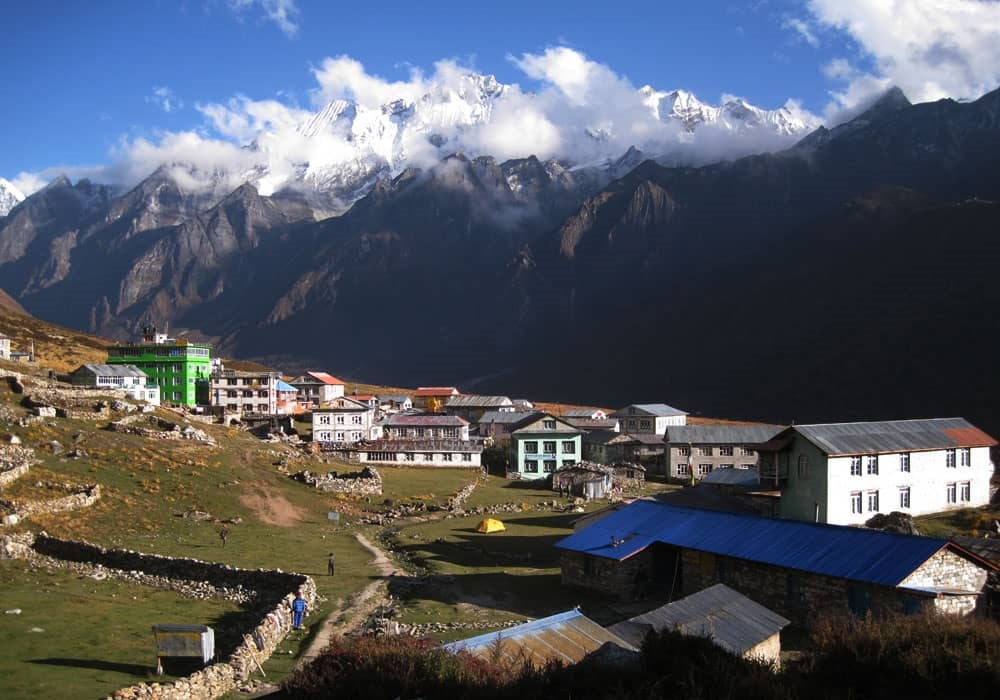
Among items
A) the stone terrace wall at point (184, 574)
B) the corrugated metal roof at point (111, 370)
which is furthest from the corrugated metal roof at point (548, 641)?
the corrugated metal roof at point (111, 370)

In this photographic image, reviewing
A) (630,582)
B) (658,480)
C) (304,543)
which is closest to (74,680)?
(630,582)

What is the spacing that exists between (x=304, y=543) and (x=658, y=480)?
46443 millimetres

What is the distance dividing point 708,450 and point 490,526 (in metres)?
39.5

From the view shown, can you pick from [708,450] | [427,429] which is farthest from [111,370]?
[708,450]

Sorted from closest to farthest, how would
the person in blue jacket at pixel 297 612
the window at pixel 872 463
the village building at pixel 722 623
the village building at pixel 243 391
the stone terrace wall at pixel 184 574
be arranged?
1. the village building at pixel 722 623
2. the person in blue jacket at pixel 297 612
3. the stone terrace wall at pixel 184 574
4. the window at pixel 872 463
5. the village building at pixel 243 391

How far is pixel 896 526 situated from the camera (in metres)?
40.5

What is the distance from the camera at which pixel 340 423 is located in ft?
291

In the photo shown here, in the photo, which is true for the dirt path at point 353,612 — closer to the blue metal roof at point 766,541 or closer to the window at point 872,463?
the blue metal roof at point 766,541

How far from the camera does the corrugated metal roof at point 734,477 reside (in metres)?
54.2

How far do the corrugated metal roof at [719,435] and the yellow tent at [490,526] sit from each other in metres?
37.5

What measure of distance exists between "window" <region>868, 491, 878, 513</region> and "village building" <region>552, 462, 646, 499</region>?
1007 inches

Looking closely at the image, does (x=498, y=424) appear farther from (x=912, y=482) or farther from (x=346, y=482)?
(x=912, y=482)

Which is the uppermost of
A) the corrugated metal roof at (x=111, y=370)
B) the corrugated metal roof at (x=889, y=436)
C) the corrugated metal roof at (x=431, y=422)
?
the corrugated metal roof at (x=111, y=370)

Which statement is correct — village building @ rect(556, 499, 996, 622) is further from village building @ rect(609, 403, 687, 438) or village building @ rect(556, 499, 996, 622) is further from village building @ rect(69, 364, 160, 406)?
village building @ rect(69, 364, 160, 406)
